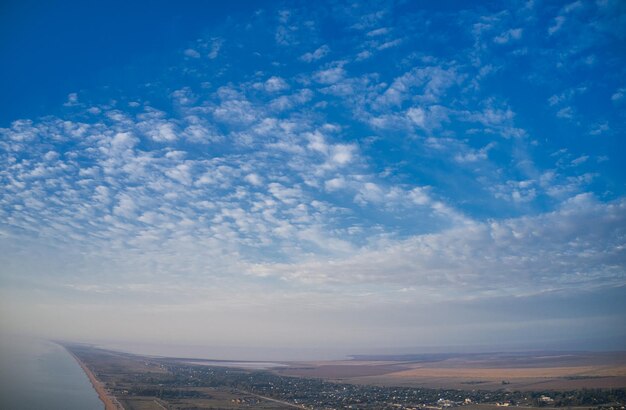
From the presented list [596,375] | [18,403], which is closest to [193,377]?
[18,403]

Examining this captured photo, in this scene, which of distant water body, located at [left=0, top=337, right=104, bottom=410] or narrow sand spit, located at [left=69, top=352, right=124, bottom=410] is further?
narrow sand spit, located at [left=69, top=352, right=124, bottom=410]

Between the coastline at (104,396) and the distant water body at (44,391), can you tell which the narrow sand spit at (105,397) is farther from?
the distant water body at (44,391)

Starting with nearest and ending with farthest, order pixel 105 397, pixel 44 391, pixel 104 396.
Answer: pixel 105 397
pixel 44 391
pixel 104 396

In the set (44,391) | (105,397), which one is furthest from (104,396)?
(44,391)

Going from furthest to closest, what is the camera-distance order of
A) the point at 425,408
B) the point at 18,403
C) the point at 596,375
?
the point at 596,375, the point at 425,408, the point at 18,403

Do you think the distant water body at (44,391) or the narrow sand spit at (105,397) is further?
the narrow sand spit at (105,397)

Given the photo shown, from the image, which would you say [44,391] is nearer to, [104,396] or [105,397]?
[104,396]

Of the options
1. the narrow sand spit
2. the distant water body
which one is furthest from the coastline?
the distant water body

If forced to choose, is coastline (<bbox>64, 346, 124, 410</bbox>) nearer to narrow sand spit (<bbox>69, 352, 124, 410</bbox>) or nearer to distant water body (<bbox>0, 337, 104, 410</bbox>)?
narrow sand spit (<bbox>69, 352, 124, 410</bbox>)

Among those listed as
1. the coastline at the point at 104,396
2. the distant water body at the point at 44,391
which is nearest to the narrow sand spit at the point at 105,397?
the coastline at the point at 104,396

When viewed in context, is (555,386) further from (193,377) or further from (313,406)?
(193,377)

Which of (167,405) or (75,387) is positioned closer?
(167,405)
